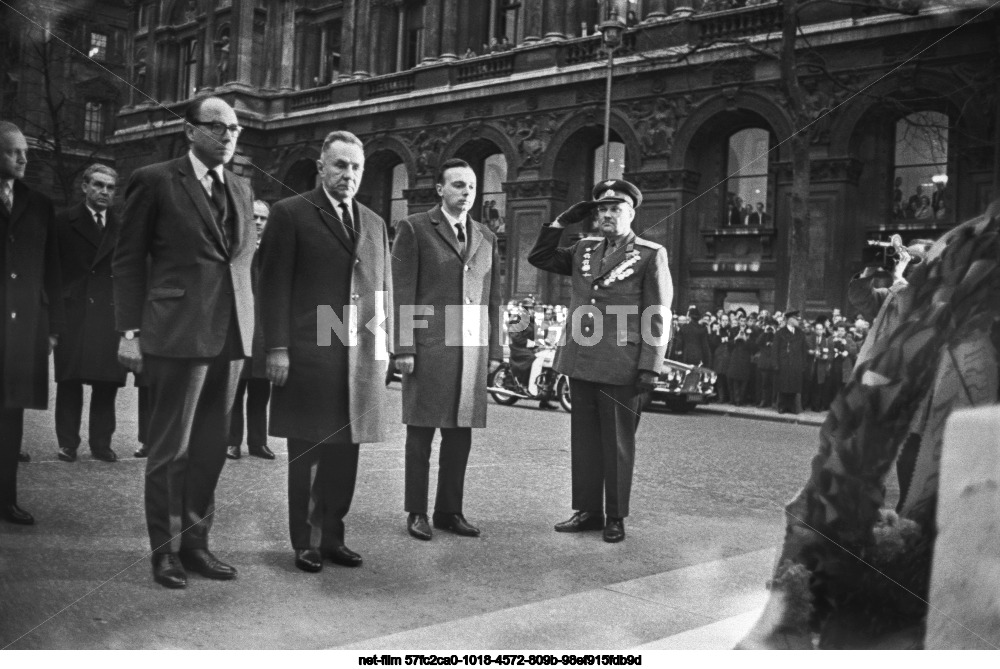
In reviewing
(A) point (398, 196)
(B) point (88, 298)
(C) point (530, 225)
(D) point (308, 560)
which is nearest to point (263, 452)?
(D) point (308, 560)

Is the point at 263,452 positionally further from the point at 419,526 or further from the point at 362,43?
the point at 362,43

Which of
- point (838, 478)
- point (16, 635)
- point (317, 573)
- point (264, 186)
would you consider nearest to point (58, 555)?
point (16, 635)

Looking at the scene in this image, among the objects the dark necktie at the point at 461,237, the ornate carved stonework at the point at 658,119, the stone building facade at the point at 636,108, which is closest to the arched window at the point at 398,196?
the stone building facade at the point at 636,108

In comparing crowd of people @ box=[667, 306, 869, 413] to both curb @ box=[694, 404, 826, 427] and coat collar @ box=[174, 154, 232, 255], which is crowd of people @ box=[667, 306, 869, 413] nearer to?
curb @ box=[694, 404, 826, 427]

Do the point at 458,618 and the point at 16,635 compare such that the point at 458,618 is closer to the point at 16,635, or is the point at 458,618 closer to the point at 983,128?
the point at 16,635

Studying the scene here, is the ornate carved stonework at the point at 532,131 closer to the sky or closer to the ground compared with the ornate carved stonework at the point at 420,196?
closer to the sky

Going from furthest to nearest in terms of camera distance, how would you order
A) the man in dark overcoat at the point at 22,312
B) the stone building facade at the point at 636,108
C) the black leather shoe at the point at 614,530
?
the black leather shoe at the point at 614,530
the stone building facade at the point at 636,108
the man in dark overcoat at the point at 22,312

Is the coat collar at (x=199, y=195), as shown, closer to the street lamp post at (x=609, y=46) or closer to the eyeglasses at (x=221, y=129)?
the eyeglasses at (x=221, y=129)

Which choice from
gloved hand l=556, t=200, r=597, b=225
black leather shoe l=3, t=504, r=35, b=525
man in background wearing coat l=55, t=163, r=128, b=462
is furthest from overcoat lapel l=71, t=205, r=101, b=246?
gloved hand l=556, t=200, r=597, b=225
